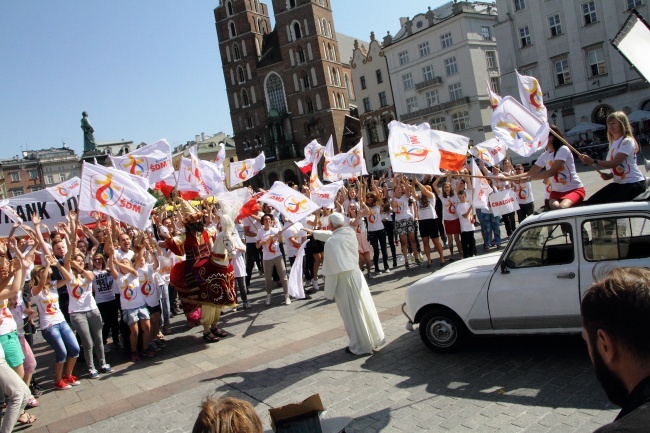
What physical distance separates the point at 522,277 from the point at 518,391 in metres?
1.33

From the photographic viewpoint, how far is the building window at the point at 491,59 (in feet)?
182

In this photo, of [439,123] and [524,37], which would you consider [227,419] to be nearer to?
[524,37]

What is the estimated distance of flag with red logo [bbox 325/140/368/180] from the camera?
47.4ft

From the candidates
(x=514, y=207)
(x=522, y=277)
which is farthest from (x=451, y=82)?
(x=522, y=277)

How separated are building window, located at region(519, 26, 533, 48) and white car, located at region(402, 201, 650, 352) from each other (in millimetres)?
42040

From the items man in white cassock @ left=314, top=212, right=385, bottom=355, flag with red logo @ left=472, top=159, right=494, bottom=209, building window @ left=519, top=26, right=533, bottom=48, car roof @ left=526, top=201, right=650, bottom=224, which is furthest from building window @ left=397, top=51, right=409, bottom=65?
car roof @ left=526, top=201, right=650, bottom=224

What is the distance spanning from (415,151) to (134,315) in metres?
5.25

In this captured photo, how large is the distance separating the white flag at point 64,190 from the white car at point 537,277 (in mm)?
8678

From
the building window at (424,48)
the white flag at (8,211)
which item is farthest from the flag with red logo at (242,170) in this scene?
the building window at (424,48)

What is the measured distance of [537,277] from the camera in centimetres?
598

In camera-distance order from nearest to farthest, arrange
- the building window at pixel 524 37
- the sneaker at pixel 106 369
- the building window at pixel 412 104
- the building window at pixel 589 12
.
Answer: the sneaker at pixel 106 369
the building window at pixel 589 12
the building window at pixel 524 37
the building window at pixel 412 104

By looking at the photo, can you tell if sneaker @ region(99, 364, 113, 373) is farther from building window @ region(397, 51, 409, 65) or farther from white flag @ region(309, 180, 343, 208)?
building window @ region(397, 51, 409, 65)

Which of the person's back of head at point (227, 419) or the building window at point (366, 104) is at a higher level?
the building window at point (366, 104)

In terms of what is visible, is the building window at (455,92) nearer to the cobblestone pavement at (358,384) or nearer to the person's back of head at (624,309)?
the cobblestone pavement at (358,384)
